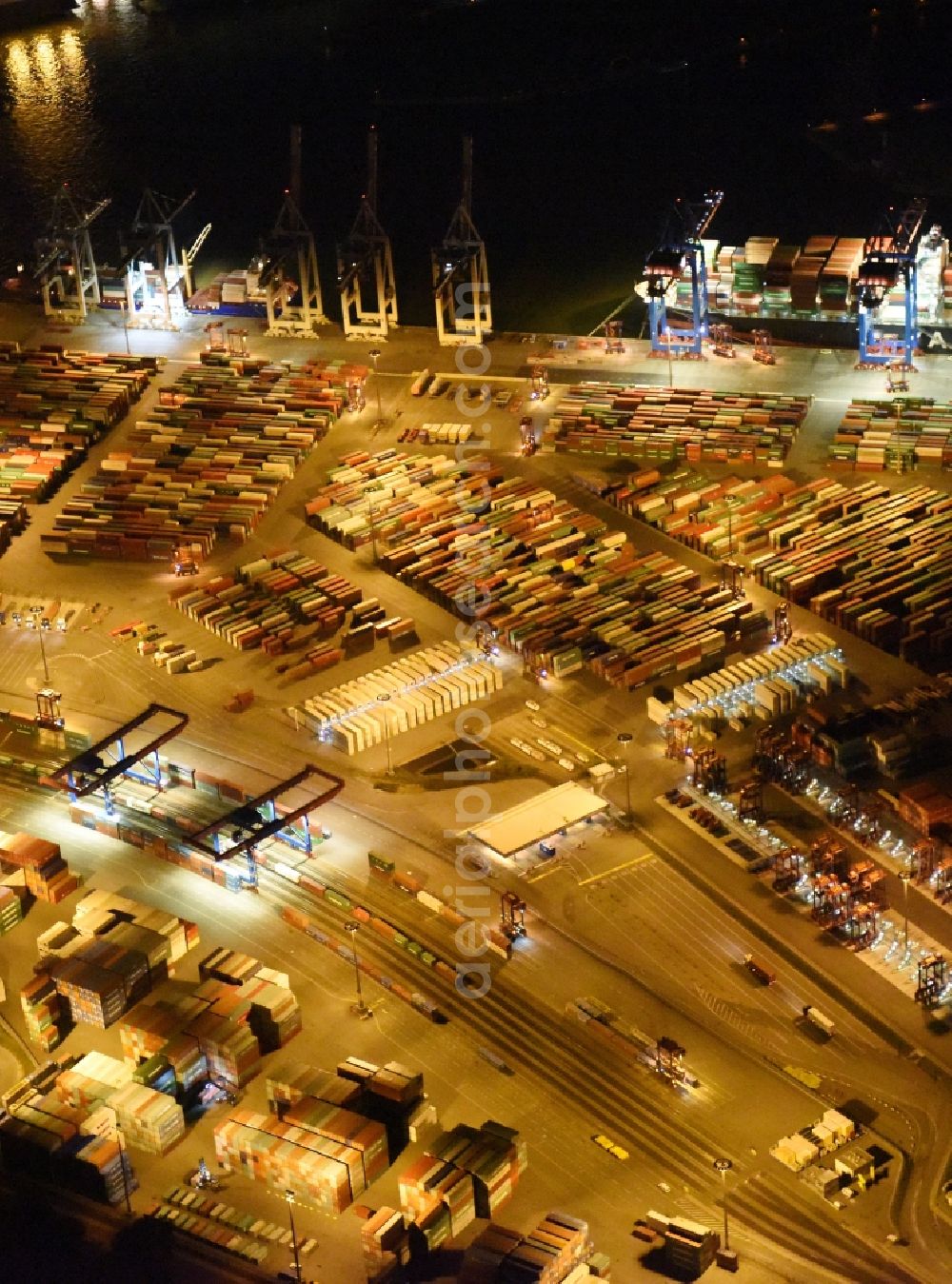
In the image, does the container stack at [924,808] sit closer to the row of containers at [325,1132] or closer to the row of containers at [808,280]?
the row of containers at [325,1132]

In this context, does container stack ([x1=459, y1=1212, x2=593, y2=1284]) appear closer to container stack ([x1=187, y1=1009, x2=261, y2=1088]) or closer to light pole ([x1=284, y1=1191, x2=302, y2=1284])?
light pole ([x1=284, y1=1191, x2=302, y2=1284])

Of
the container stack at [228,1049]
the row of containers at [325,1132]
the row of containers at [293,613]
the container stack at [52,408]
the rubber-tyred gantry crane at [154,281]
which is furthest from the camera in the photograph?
the rubber-tyred gantry crane at [154,281]

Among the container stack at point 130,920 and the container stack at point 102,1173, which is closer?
the container stack at point 102,1173

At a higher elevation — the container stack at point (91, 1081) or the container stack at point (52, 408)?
the container stack at point (52, 408)

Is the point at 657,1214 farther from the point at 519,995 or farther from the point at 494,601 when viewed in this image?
the point at 494,601

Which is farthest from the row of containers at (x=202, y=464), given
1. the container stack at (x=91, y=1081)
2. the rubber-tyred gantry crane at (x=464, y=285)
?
the container stack at (x=91, y=1081)

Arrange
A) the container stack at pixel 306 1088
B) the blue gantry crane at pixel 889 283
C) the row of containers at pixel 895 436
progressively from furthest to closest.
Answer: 1. the blue gantry crane at pixel 889 283
2. the row of containers at pixel 895 436
3. the container stack at pixel 306 1088
